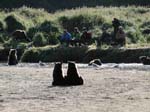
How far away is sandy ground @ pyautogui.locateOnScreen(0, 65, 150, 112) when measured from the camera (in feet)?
44.7

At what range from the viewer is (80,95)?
53.2ft

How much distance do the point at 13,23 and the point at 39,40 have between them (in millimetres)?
7536

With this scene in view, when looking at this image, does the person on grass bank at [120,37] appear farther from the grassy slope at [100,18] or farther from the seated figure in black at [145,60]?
the seated figure in black at [145,60]

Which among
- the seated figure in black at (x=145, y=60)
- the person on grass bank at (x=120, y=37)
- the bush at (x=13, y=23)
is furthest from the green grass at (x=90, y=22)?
the seated figure in black at (x=145, y=60)

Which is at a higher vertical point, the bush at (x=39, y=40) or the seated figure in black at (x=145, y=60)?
the bush at (x=39, y=40)

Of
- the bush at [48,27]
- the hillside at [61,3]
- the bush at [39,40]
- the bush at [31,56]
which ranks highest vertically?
the hillside at [61,3]

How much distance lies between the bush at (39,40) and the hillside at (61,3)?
2955 centimetres

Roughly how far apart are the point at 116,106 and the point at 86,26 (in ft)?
104

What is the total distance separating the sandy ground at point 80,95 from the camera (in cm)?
1361

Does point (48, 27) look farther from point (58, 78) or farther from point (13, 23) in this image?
point (58, 78)

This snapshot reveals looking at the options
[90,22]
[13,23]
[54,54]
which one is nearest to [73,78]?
[54,54]

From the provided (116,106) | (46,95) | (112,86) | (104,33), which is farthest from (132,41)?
(116,106)

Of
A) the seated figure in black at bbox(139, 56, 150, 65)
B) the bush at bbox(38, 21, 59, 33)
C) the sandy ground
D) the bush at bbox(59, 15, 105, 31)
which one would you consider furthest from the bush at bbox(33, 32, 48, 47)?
the sandy ground

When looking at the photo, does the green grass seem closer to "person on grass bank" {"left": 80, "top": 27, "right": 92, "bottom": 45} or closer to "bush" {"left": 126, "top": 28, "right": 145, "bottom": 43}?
"bush" {"left": 126, "top": 28, "right": 145, "bottom": 43}
